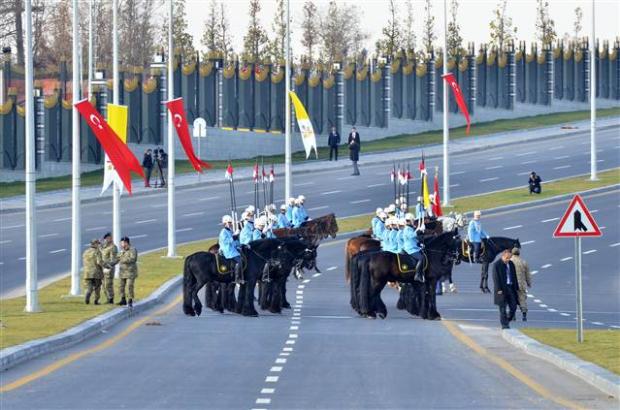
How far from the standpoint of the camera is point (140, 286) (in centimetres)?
4222

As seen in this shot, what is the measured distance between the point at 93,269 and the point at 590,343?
13021mm

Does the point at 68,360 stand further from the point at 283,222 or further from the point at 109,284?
the point at 283,222

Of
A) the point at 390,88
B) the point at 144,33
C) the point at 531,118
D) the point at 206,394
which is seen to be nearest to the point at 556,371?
the point at 206,394

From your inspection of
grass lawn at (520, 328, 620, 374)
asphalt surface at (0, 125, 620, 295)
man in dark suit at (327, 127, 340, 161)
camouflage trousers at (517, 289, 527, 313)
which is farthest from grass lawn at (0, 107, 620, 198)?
grass lawn at (520, 328, 620, 374)

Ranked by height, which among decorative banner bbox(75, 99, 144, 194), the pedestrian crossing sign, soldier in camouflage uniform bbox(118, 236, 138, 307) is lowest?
soldier in camouflage uniform bbox(118, 236, 138, 307)

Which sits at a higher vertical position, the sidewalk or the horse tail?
the sidewalk

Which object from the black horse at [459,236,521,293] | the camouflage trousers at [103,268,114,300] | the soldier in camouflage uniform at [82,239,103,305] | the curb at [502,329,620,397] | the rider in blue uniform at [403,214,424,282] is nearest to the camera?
the curb at [502,329,620,397]

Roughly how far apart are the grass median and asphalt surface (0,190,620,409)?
1.18 meters

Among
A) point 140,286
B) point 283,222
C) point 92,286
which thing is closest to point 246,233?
point 92,286

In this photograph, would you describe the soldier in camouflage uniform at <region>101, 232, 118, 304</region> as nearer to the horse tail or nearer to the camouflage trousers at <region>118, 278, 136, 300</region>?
the camouflage trousers at <region>118, 278, 136, 300</region>

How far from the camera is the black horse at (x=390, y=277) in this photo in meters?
34.9

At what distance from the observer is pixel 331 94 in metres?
95.1

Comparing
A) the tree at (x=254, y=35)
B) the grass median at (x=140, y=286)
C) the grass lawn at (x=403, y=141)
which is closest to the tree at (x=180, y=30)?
the tree at (x=254, y=35)

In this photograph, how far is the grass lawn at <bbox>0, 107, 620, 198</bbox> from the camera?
247 feet
